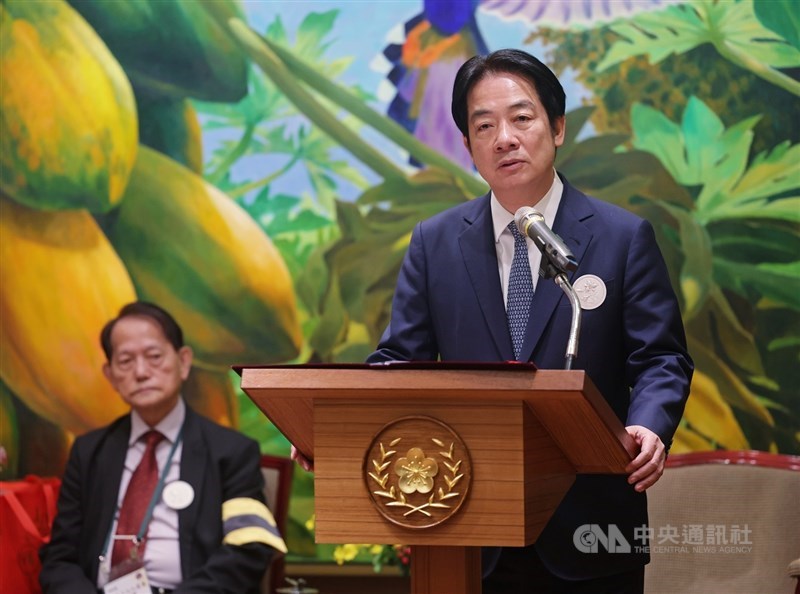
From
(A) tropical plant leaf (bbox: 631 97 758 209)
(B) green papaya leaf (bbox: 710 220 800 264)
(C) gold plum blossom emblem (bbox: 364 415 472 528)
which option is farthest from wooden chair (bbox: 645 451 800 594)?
(C) gold plum blossom emblem (bbox: 364 415 472 528)

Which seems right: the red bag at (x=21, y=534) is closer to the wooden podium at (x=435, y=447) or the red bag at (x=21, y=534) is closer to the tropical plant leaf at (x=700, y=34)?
the wooden podium at (x=435, y=447)

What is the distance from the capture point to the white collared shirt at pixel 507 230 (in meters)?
2.26

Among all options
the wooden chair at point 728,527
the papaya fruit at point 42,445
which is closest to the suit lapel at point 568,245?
the wooden chair at point 728,527

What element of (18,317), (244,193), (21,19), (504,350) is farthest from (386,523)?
(21,19)

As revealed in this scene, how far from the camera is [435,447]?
1.67 metres

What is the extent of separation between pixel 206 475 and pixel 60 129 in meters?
1.76

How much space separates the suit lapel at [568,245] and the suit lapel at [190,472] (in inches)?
72.1

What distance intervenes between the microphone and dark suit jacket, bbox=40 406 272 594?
78.6 inches

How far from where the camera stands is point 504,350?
7.10ft

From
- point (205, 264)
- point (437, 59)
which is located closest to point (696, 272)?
point (437, 59)

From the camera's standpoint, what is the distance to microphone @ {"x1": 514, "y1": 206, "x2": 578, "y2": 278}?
1857 mm

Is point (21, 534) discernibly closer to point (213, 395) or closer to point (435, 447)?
point (213, 395)

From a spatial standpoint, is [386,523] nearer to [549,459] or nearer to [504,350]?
[549,459]

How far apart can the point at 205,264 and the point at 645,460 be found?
9.55 ft
